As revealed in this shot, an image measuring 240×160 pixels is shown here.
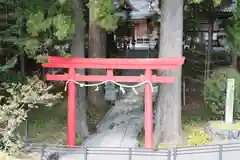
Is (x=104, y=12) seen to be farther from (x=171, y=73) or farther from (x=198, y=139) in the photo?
(x=198, y=139)

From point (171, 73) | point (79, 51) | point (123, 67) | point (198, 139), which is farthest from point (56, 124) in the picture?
point (198, 139)

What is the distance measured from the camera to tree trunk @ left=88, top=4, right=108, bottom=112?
50.9ft

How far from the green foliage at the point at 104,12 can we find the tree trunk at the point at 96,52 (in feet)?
15.3

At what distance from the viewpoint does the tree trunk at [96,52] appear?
15516mm

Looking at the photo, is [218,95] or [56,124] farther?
[56,124]

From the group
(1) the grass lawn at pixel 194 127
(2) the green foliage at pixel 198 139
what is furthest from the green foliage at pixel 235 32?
(2) the green foliage at pixel 198 139

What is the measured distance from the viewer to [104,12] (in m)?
10.4

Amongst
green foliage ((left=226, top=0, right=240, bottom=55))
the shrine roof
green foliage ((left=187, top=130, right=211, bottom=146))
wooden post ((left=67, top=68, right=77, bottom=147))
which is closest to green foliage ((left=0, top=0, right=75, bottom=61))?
wooden post ((left=67, top=68, right=77, bottom=147))

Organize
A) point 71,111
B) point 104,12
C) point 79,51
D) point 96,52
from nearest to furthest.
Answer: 1. point 104,12
2. point 71,111
3. point 79,51
4. point 96,52

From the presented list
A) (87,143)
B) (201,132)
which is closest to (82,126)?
(87,143)

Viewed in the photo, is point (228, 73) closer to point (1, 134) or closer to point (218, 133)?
point (218, 133)

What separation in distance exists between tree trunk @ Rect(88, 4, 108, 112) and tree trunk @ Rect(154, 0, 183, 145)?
445cm

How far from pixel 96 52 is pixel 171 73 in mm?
4895

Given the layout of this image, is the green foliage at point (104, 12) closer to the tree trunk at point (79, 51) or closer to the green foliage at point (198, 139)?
the tree trunk at point (79, 51)
